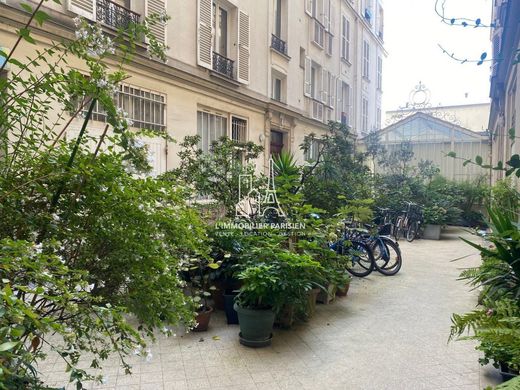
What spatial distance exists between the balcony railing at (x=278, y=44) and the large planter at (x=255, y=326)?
31.5ft

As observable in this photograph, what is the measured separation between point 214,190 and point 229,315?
5.63ft

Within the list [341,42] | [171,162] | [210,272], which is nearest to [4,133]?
[210,272]

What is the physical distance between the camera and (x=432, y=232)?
34.7 ft

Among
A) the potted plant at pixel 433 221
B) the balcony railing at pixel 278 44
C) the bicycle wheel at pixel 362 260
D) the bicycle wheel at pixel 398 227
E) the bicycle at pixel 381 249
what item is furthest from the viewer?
the balcony railing at pixel 278 44

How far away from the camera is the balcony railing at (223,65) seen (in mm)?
8945

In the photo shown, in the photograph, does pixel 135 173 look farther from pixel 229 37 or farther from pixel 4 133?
pixel 229 37

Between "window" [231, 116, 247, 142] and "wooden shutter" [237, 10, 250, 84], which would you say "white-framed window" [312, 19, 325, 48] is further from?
"window" [231, 116, 247, 142]

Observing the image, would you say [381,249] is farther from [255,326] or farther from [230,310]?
[255,326]

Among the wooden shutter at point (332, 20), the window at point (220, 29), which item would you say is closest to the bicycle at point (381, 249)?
the window at point (220, 29)

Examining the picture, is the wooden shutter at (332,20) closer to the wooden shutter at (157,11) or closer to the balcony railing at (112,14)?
the wooden shutter at (157,11)

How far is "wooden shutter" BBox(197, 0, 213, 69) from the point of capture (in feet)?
27.0

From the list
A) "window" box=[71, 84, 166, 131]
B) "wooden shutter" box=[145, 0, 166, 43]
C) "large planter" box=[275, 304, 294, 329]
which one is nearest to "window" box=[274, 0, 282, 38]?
"wooden shutter" box=[145, 0, 166, 43]

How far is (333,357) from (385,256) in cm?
319
